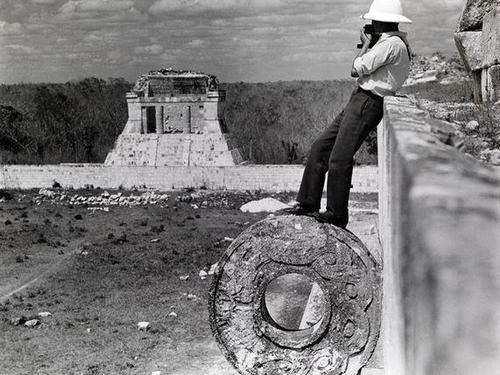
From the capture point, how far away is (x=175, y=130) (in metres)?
34.4

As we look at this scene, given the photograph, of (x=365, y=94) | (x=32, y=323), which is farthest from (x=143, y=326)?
(x=365, y=94)

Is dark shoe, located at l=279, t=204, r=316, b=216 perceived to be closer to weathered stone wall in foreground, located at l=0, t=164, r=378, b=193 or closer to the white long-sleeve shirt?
the white long-sleeve shirt

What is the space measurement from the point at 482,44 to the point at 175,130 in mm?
27497

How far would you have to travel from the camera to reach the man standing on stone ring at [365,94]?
405 centimetres

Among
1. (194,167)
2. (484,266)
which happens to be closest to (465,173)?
(484,266)

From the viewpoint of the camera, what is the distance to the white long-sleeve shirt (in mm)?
4000

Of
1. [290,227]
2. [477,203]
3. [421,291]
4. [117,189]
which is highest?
[477,203]

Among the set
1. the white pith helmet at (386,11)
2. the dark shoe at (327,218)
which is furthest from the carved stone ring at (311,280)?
the white pith helmet at (386,11)

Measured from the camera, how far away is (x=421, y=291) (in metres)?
1.00

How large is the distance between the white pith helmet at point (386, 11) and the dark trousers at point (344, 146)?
469 mm

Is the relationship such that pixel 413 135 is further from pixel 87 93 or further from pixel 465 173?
pixel 87 93

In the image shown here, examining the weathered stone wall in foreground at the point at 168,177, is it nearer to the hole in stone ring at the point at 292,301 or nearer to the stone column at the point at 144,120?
the stone column at the point at 144,120

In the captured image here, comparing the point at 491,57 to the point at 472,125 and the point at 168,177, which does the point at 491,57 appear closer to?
the point at 472,125

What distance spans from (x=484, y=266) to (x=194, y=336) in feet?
37.1
